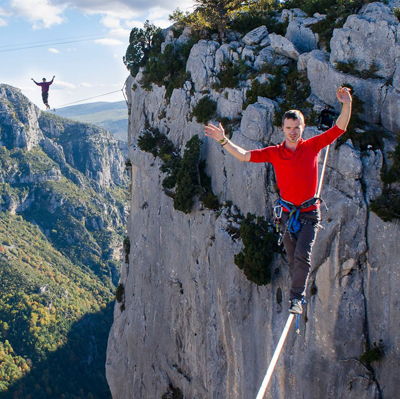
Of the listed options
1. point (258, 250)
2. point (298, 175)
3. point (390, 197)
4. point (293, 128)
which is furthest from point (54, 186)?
point (293, 128)

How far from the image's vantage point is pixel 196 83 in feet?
92.3

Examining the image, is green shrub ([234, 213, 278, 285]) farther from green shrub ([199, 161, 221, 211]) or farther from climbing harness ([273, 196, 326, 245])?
climbing harness ([273, 196, 326, 245])

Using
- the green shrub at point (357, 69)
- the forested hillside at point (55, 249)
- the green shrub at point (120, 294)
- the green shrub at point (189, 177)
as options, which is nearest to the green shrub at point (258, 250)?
the green shrub at point (189, 177)

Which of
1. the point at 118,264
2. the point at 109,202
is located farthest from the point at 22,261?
the point at 109,202

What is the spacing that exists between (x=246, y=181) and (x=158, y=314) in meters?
14.0

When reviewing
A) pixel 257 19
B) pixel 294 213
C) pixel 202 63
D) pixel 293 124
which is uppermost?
pixel 257 19

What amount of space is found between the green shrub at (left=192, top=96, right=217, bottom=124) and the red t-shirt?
52.7 ft

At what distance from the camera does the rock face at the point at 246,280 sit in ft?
56.0

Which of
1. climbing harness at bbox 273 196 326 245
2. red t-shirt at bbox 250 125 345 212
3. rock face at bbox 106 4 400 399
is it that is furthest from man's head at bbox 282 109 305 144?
rock face at bbox 106 4 400 399

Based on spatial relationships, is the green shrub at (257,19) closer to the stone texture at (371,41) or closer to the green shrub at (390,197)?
the stone texture at (371,41)

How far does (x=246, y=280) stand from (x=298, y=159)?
12585 mm

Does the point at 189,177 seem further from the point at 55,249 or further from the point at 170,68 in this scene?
the point at 55,249

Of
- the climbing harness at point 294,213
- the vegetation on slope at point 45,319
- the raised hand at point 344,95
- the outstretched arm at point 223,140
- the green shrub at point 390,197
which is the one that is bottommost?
the vegetation on slope at point 45,319

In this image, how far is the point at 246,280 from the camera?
21719 mm
